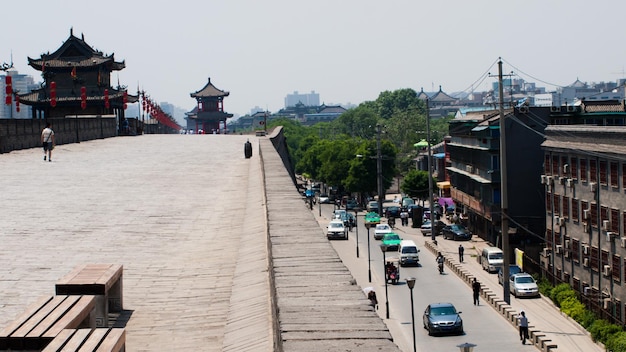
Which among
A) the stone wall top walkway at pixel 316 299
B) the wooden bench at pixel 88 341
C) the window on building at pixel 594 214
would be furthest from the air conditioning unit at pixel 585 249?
the wooden bench at pixel 88 341

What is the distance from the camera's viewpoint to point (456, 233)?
7219 cm

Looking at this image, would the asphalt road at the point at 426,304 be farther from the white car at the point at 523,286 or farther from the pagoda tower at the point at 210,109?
the pagoda tower at the point at 210,109

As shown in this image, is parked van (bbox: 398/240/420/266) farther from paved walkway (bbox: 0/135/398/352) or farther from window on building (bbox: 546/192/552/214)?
paved walkway (bbox: 0/135/398/352)

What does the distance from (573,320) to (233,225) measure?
87.6 feet

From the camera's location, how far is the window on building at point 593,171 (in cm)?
4361

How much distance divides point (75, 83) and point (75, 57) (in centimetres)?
319

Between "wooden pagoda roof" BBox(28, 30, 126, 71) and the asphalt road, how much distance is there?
24509 mm

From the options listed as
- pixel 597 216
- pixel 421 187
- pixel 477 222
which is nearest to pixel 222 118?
pixel 421 187

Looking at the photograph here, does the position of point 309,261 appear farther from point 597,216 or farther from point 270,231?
point 597,216

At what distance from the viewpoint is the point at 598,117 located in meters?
63.4

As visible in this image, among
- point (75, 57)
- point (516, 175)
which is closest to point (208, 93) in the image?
point (75, 57)

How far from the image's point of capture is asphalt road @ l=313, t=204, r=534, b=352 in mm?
36506

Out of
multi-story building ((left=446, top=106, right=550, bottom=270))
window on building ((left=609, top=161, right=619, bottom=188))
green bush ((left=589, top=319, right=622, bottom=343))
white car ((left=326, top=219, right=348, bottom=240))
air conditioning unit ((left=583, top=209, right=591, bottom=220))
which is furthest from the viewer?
white car ((left=326, top=219, right=348, bottom=240))

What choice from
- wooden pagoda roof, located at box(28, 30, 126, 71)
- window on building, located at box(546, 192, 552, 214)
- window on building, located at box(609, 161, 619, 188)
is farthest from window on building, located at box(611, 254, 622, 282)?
wooden pagoda roof, located at box(28, 30, 126, 71)
